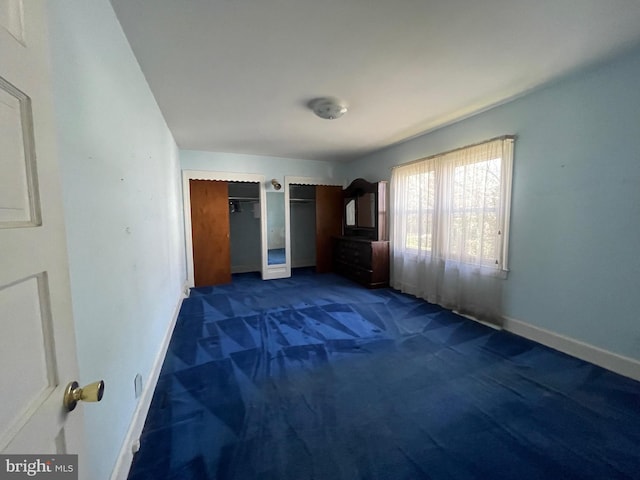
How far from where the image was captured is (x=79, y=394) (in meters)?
0.63

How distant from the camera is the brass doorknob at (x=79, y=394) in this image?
0.61m

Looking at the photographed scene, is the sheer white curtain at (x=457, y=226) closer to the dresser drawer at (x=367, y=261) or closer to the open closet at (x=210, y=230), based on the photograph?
the dresser drawer at (x=367, y=261)

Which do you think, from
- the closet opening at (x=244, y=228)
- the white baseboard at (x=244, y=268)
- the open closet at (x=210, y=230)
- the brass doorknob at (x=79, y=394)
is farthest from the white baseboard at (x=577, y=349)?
the white baseboard at (x=244, y=268)

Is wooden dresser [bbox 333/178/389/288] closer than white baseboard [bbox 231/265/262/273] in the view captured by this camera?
Yes

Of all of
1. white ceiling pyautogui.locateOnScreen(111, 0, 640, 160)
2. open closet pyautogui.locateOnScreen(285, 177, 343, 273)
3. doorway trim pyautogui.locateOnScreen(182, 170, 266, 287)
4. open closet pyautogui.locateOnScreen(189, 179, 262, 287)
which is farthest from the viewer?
open closet pyautogui.locateOnScreen(285, 177, 343, 273)

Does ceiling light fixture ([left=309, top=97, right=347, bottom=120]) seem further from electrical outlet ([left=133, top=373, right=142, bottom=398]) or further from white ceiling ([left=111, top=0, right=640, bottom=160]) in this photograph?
electrical outlet ([left=133, top=373, right=142, bottom=398])

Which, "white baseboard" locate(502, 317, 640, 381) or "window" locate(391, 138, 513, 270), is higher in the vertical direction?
"window" locate(391, 138, 513, 270)

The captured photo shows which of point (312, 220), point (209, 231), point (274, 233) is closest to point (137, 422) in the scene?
point (209, 231)

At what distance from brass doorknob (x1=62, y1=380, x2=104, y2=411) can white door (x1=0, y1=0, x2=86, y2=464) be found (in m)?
0.02

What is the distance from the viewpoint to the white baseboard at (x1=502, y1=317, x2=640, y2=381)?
2.02 meters

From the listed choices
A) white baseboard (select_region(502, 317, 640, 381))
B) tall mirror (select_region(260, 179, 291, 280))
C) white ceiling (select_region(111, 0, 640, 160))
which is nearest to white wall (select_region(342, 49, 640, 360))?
white baseboard (select_region(502, 317, 640, 381))

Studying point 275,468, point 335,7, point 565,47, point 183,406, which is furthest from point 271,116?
point 275,468

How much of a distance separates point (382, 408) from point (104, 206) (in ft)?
6.34
